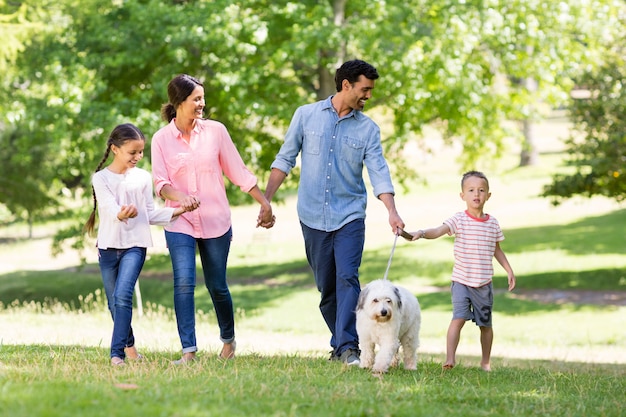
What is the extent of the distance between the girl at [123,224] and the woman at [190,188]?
173mm

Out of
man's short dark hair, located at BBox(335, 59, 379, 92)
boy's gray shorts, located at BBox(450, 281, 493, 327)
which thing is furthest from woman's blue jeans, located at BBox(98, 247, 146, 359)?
boy's gray shorts, located at BBox(450, 281, 493, 327)

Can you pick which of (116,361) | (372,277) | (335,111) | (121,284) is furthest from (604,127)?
(116,361)

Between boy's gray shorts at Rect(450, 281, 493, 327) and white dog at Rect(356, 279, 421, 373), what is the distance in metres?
0.75

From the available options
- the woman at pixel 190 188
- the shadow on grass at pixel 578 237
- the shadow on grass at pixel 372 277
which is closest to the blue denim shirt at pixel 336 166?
the woman at pixel 190 188

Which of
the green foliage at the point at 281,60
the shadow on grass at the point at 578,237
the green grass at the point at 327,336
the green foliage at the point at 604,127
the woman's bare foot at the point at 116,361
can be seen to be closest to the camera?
the green grass at the point at 327,336

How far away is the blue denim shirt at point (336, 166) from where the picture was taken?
789 cm

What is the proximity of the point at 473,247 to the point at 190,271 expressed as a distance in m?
2.45

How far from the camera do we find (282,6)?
2106cm

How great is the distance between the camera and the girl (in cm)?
731

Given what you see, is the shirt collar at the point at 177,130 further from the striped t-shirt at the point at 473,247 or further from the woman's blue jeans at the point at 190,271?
the striped t-shirt at the point at 473,247

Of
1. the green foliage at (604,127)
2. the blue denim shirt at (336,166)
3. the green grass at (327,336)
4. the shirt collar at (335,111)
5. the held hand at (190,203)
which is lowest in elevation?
the green grass at (327,336)

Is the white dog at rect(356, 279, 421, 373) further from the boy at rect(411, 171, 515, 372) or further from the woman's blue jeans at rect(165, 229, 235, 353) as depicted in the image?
the woman's blue jeans at rect(165, 229, 235, 353)

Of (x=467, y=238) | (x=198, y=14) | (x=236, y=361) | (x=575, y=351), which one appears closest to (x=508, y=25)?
(x=198, y=14)

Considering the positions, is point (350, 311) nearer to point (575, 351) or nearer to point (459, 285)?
point (459, 285)
